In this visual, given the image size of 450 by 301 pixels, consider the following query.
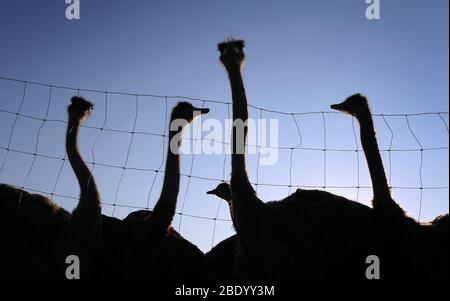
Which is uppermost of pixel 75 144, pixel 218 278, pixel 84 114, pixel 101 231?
pixel 84 114

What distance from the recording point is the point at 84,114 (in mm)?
7430

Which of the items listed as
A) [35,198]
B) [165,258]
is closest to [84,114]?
[35,198]

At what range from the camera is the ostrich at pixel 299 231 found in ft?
17.6

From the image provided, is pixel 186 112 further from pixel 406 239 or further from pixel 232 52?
pixel 406 239

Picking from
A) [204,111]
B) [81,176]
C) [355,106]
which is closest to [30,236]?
[81,176]

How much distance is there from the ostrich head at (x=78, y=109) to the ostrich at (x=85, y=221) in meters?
0.62

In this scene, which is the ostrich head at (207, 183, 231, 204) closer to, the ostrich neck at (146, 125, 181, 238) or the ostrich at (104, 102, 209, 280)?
the ostrich at (104, 102, 209, 280)

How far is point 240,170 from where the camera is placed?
609 centimetres

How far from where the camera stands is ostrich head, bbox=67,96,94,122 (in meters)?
7.35

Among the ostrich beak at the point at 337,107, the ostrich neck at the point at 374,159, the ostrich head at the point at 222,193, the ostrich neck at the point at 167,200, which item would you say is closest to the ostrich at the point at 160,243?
the ostrich neck at the point at 167,200

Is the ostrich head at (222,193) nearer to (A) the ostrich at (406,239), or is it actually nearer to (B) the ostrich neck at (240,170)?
(B) the ostrich neck at (240,170)

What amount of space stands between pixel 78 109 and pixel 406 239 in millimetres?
4787
